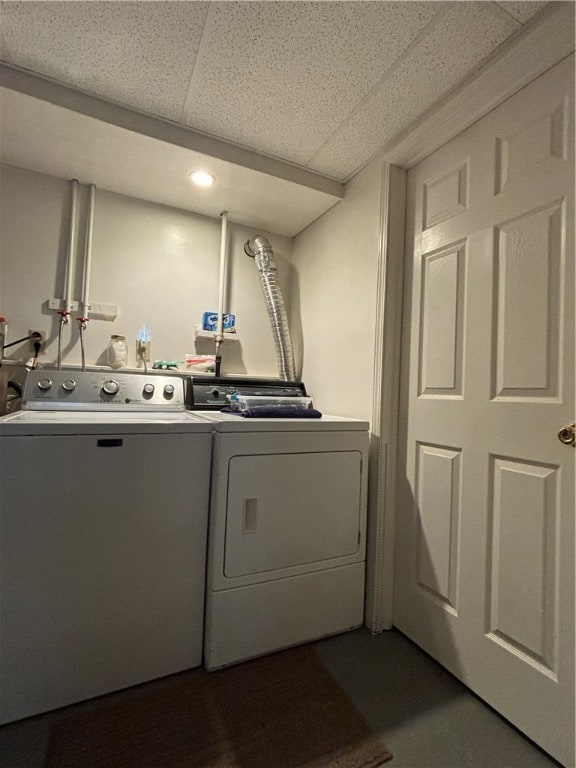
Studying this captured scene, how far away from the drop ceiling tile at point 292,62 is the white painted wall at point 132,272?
0.72 m

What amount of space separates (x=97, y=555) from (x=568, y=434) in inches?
58.9

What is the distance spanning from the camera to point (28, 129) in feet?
5.10

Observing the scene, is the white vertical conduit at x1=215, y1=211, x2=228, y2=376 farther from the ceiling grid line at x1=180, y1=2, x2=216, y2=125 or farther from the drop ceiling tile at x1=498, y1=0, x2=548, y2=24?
the drop ceiling tile at x1=498, y1=0, x2=548, y2=24

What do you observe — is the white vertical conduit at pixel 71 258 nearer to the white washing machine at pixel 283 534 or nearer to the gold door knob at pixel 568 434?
the white washing machine at pixel 283 534

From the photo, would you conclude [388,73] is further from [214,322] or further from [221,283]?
[214,322]

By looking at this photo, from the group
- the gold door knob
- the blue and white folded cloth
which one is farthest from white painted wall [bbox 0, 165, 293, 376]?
the gold door knob

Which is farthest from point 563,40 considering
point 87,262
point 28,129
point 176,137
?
point 87,262

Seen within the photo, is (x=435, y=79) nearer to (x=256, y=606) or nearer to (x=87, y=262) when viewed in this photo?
(x=87, y=262)

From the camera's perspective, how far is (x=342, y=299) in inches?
76.3

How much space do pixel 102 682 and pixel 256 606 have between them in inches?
21.3

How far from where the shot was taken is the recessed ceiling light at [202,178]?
1.83m

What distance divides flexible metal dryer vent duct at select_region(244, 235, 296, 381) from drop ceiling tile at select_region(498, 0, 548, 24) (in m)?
1.45

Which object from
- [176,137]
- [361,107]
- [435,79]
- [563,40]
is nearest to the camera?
[563,40]

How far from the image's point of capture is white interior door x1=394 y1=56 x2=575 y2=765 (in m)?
1.04
